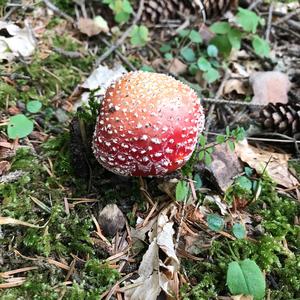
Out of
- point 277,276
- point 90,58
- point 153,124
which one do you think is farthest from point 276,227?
point 90,58

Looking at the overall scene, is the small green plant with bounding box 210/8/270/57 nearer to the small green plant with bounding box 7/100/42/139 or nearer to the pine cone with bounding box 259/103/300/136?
the pine cone with bounding box 259/103/300/136

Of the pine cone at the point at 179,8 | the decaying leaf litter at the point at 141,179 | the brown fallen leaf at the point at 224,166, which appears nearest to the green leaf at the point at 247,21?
the decaying leaf litter at the point at 141,179

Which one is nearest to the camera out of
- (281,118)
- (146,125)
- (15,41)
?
(146,125)

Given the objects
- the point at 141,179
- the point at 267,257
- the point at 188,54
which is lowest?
the point at 267,257

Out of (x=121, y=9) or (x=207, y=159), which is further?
(x=121, y=9)

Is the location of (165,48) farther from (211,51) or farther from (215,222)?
(215,222)

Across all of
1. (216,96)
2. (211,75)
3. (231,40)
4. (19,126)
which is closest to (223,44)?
(231,40)
